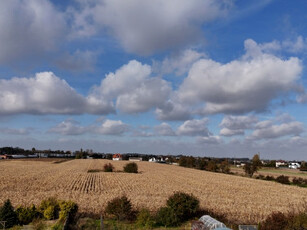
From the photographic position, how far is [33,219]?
73.1 feet

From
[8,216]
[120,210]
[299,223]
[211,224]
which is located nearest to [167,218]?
[120,210]

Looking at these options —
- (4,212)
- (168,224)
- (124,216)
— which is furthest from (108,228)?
(4,212)

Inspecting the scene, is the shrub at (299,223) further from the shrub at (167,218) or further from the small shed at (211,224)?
the shrub at (167,218)

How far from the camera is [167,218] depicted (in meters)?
23.1

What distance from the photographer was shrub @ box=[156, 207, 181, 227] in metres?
23.1

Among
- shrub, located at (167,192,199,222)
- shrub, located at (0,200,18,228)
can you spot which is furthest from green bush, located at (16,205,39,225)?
shrub, located at (167,192,199,222)

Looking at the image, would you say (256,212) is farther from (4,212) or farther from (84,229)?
(4,212)

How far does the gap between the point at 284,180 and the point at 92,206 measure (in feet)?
219

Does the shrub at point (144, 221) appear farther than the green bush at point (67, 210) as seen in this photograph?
No

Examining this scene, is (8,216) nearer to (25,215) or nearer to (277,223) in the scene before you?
(25,215)

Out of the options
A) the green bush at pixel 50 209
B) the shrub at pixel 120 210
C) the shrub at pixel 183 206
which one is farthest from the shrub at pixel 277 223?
the green bush at pixel 50 209

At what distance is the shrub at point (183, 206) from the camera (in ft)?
79.5

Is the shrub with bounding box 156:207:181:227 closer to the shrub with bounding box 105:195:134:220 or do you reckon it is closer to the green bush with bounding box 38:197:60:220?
the shrub with bounding box 105:195:134:220

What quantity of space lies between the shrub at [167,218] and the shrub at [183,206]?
0.69m
